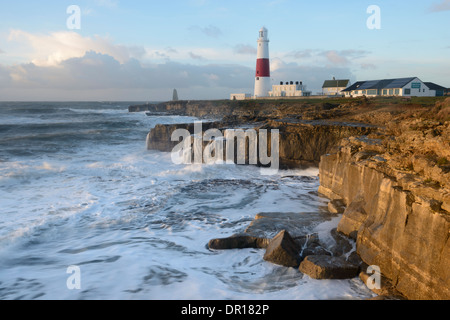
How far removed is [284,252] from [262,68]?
4463 centimetres

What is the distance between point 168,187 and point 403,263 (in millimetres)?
8713

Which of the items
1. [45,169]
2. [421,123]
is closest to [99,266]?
[421,123]

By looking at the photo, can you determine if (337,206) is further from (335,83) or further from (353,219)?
(335,83)

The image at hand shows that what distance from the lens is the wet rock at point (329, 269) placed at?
534 centimetres

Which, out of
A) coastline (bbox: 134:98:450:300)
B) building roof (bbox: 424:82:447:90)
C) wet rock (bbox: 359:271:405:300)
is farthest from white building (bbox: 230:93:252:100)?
wet rock (bbox: 359:271:405:300)

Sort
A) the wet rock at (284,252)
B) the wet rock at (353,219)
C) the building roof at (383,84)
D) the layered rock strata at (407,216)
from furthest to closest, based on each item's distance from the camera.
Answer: the building roof at (383,84)
the wet rock at (353,219)
the wet rock at (284,252)
the layered rock strata at (407,216)

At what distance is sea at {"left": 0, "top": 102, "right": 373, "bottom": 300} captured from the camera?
5.28 meters

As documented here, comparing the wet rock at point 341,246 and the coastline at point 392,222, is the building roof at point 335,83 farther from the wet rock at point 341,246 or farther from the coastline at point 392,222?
the wet rock at point 341,246

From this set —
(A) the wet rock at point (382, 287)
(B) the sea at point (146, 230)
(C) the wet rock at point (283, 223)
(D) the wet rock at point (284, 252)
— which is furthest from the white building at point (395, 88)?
(A) the wet rock at point (382, 287)

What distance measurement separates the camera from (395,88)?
128ft

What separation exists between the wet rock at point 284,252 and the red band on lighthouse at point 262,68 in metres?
43.5

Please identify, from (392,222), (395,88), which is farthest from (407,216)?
(395,88)
